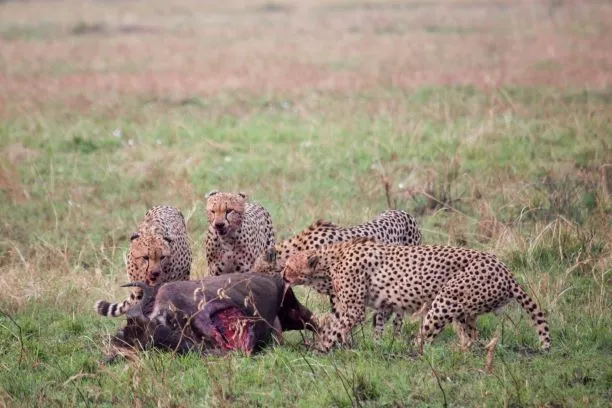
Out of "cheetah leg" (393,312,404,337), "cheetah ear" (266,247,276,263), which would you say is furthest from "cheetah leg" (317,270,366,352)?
"cheetah ear" (266,247,276,263)

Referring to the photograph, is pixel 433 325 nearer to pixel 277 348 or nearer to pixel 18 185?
pixel 277 348

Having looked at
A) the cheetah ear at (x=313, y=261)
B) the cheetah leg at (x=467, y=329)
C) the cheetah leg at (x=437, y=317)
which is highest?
the cheetah ear at (x=313, y=261)

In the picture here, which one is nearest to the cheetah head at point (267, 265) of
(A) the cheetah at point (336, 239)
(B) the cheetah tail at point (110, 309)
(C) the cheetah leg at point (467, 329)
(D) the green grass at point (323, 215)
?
(A) the cheetah at point (336, 239)

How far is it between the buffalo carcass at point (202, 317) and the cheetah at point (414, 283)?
0.40m

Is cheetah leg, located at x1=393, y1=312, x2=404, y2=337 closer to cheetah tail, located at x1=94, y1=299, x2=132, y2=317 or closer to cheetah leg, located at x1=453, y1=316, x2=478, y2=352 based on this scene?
cheetah leg, located at x1=453, y1=316, x2=478, y2=352

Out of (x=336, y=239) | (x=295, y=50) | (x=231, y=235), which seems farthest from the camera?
(x=295, y=50)

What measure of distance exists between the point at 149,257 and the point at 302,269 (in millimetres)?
924

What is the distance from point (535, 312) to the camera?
225 inches

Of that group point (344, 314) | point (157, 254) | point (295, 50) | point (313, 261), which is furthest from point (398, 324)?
point (295, 50)

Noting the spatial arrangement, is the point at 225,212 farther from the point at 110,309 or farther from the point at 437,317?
the point at 437,317

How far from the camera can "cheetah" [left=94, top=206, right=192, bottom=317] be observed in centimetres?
633

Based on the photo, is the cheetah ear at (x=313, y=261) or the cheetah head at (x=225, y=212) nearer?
the cheetah ear at (x=313, y=261)

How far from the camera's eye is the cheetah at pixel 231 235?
6.83 meters

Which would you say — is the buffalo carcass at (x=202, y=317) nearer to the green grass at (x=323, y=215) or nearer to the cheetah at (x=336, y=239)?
the green grass at (x=323, y=215)
